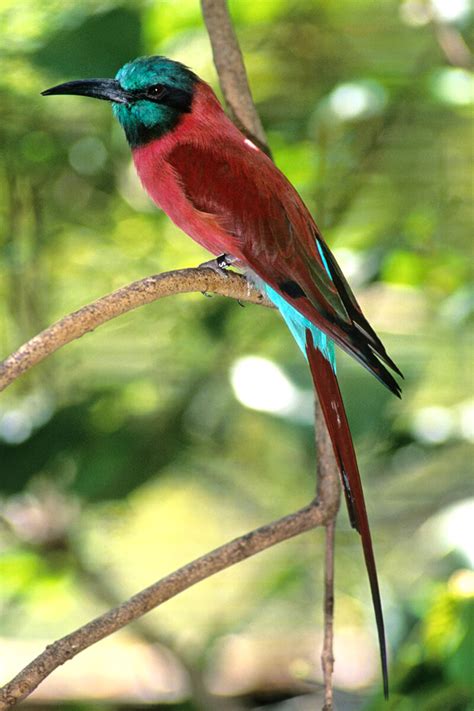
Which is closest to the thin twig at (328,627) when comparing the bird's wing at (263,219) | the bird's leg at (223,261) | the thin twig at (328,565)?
the thin twig at (328,565)

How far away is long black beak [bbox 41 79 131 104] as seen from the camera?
1.21 metres

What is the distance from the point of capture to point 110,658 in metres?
1.98

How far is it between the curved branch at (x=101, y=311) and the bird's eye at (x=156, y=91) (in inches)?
15.1

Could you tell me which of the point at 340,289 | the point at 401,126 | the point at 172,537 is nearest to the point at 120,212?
the point at 401,126

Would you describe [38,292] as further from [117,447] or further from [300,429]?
[300,429]

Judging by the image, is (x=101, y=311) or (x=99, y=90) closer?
(x=101, y=311)

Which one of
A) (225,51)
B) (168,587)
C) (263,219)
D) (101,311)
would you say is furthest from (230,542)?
(225,51)

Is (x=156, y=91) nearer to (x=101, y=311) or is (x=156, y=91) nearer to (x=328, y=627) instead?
(x=101, y=311)

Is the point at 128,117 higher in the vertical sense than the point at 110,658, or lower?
higher

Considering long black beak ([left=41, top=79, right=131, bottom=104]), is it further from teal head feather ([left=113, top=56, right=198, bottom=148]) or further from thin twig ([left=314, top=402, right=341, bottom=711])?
thin twig ([left=314, top=402, right=341, bottom=711])

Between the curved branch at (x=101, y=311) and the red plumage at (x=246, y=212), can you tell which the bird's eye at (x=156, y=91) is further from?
the curved branch at (x=101, y=311)

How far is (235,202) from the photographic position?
3.94 ft

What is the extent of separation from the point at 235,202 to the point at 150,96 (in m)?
0.21

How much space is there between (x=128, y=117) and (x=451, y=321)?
0.54m
